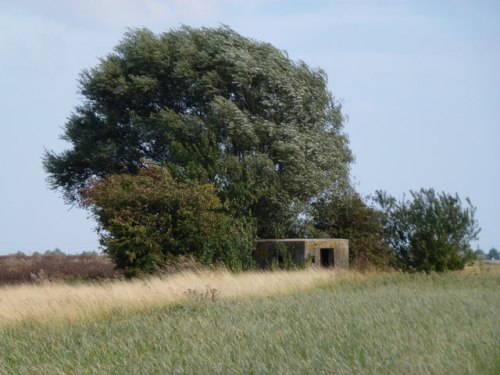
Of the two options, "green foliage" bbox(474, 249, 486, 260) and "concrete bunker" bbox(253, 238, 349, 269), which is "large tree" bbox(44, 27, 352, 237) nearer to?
"concrete bunker" bbox(253, 238, 349, 269)

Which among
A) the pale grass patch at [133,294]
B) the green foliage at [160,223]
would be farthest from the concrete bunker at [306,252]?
the pale grass patch at [133,294]

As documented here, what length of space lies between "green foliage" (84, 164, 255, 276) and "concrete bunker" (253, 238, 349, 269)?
176cm

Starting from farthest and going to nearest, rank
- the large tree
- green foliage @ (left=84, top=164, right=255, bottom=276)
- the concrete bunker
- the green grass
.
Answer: the large tree
the concrete bunker
green foliage @ (left=84, top=164, right=255, bottom=276)
the green grass

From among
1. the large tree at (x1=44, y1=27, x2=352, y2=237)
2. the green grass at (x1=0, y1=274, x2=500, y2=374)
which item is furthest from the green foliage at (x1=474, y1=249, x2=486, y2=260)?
the green grass at (x1=0, y1=274, x2=500, y2=374)

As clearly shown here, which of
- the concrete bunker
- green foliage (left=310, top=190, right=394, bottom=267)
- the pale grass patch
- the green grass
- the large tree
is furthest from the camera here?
the large tree

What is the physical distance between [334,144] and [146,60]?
9817 mm

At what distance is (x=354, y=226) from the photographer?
124ft

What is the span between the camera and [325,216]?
38406mm

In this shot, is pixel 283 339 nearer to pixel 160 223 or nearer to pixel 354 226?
pixel 160 223

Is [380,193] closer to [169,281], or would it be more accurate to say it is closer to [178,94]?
[178,94]

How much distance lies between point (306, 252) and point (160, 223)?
591 cm

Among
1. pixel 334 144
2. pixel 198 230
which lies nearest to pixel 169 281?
pixel 198 230

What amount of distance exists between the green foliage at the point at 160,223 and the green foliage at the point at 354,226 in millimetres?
5815

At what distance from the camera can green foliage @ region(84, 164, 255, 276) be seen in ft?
100
